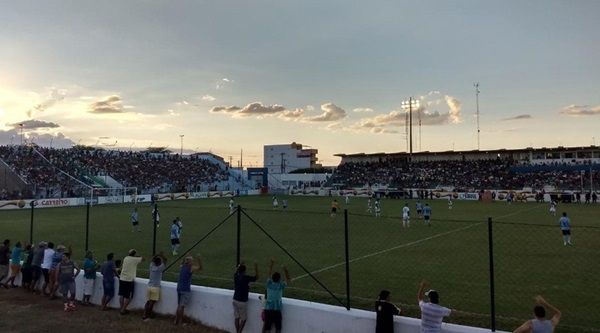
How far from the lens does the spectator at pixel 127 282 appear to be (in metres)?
11.7

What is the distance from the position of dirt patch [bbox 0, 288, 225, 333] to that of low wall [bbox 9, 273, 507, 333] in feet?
0.89

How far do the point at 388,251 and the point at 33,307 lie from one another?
1272 centimetres

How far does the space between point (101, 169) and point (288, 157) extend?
106978mm

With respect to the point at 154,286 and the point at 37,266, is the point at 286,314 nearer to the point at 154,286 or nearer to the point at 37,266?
the point at 154,286

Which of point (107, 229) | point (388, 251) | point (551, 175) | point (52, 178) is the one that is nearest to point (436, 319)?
point (388, 251)

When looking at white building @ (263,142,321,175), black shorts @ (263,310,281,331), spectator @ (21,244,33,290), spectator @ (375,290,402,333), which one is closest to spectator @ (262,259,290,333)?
black shorts @ (263,310,281,331)

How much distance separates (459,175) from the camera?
80.5 m

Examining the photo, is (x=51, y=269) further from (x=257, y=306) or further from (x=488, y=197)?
(x=488, y=197)

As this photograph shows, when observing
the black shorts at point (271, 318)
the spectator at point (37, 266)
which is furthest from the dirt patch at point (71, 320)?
the black shorts at point (271, 318)

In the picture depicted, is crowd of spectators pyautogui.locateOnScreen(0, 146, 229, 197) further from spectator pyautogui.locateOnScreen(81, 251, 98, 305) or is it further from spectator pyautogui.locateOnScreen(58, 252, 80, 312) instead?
spectator pyautogui.locateOnScreen(81, 251, 98, 305)

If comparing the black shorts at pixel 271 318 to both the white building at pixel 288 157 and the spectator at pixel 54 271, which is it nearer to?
the spectator at pixel 54 271

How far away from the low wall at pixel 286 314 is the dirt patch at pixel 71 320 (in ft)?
0.89

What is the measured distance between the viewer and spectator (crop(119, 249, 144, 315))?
11672mm

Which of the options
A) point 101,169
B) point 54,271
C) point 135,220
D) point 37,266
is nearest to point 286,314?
point 54,271
